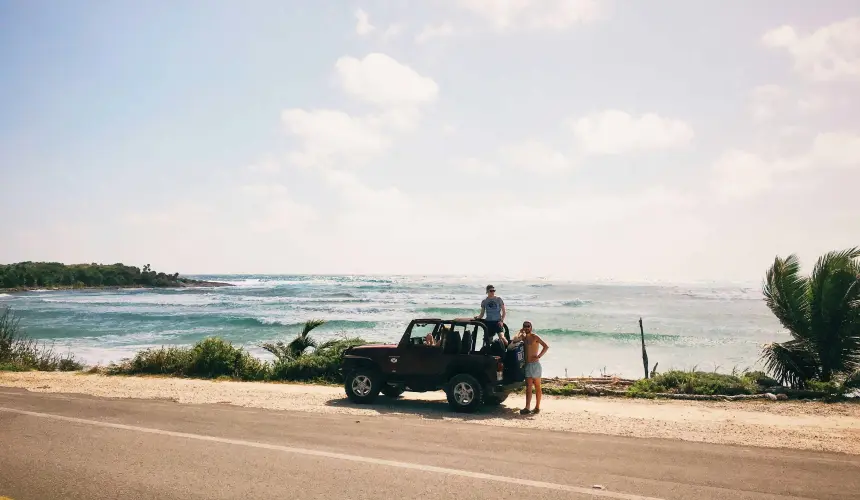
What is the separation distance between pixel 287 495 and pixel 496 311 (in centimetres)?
760

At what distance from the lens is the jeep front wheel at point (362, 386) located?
12648 mm

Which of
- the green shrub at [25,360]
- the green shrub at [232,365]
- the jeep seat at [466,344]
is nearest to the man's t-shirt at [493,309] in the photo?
the jeep seat at [466,344]

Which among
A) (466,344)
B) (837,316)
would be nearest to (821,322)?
(837,316)

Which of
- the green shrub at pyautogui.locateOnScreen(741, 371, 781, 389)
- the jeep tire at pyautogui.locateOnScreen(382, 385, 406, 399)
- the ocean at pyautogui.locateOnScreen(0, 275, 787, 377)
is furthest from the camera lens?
the ocean at pyautogui.locateOnScreen(0, 275, 787, 377)

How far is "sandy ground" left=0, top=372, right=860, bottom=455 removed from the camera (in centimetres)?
958

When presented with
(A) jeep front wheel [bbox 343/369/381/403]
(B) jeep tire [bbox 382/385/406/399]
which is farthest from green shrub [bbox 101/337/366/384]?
(A) jeep front wheel [bbox 343/369/381/403]

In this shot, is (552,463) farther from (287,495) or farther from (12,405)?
(12,405)

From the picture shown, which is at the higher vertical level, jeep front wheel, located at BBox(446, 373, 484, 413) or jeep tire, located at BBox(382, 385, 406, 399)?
jeep front wheel, located at BBox(446, 373, 484, 413)

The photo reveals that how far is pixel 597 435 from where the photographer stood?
939 centimetres

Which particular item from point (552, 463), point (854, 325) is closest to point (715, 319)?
point (854, 325)

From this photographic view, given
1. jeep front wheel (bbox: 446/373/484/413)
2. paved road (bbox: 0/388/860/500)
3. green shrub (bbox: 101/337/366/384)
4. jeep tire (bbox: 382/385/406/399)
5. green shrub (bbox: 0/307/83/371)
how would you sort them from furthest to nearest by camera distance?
green shrub (bbox: 0/307/83/371) → green shrub (bbox: 101/337/366/384) → jeep tire (bbox: 382/385/406/399) → jeep front wheel (bbox: 446/373/484/413) → paved road (bbox: 0/388/860/500)

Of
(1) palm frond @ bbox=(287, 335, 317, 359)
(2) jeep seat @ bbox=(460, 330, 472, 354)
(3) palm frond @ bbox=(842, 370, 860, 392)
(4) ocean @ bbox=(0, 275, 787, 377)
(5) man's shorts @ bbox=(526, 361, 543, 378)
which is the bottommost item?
(4) ocean @ bbox=(0, 275, 787, 377)

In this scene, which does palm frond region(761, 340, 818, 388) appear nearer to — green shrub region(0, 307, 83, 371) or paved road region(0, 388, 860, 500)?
paved road region(0, 388, 860, 500)

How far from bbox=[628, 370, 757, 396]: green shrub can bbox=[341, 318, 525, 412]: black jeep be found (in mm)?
4360
